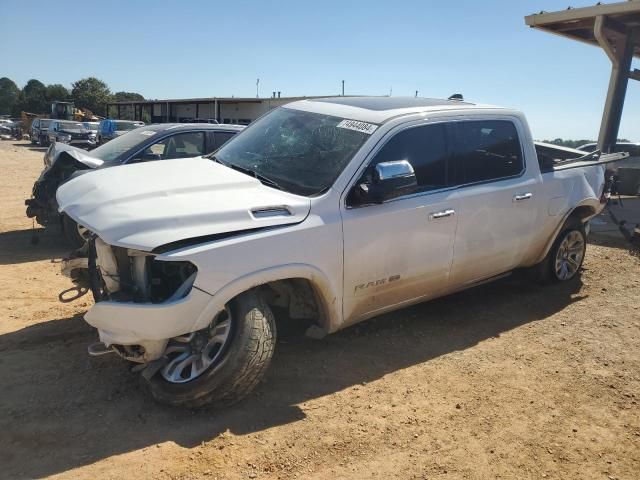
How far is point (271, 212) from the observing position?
337 cm

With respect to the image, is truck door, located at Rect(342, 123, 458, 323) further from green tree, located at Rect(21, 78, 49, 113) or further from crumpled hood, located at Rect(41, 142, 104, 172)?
green tree, located at Rect(21, 78, 49, 113)

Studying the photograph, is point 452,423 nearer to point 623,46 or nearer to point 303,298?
point 303,298

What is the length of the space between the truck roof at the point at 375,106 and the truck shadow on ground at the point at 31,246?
4.03 metres

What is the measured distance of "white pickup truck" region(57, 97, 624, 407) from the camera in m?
3.08

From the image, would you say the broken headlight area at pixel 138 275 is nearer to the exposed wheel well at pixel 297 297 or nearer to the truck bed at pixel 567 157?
the exposed wheel well at pixel 297 297

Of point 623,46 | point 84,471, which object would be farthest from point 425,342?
point 623,46

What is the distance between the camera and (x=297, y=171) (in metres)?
3.86

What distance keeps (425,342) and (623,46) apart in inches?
432

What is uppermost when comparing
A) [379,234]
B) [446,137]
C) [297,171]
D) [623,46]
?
[623,46]

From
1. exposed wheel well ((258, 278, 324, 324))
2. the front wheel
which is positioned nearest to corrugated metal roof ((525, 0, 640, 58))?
the front wheel

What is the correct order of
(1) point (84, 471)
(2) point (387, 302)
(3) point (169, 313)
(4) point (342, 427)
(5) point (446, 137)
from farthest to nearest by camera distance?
(5) point (446, 137), (2) point (387, 302), (4) point (342, 427), (3) point (169, 313), (1) point (84, 471)

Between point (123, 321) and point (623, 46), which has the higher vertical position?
point (623, 46)

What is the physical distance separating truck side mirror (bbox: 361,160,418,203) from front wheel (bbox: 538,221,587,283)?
264cm

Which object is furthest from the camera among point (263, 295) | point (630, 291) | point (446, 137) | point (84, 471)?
point (630, 291)
